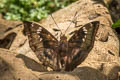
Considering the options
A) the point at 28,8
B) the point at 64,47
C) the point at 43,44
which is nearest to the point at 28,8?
the point at 28,8

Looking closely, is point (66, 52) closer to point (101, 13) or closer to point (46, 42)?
point (46, 42)

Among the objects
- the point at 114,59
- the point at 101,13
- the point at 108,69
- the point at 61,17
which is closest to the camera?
the point at 108,69

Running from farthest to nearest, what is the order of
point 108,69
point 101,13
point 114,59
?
1. point 101,13
2. point 114,59
3. point 108,69

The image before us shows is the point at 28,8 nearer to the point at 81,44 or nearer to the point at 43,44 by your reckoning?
the point at 43,44

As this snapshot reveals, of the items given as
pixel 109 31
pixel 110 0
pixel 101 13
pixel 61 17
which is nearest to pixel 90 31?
pixel 109 31

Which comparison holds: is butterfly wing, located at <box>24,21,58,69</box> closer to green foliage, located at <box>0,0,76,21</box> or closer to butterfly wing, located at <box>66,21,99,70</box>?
butterfly wing, located at <box>66,21,99,70</box>

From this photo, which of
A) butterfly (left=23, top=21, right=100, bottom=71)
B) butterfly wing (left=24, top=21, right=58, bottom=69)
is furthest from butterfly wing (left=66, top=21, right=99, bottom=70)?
butterfly wing (left=24, top=21, right=58, bottom=69)

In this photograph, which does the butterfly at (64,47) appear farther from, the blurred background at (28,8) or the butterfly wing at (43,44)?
the blurred background at (28,8)
